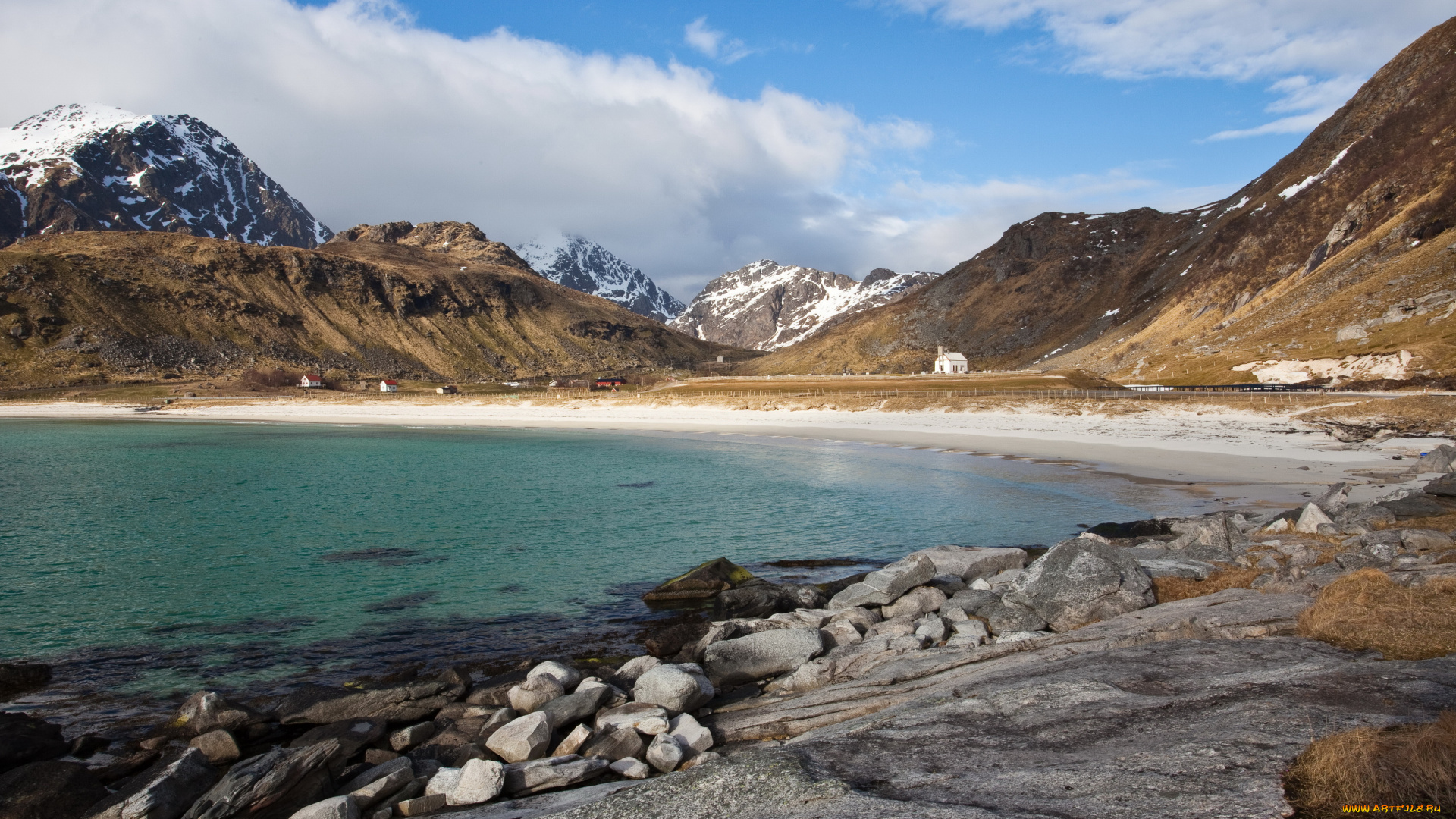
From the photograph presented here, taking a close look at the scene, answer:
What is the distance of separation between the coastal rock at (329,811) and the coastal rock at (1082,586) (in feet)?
34.7

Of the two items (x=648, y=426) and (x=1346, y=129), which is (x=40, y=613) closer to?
(x=648, y=426)

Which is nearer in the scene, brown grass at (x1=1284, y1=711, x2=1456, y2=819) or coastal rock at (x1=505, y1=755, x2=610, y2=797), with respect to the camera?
brown grass at (x1=1284, y1=711, x2=1456, y2=819)

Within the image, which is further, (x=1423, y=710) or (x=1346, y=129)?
(x=1346, y=129)

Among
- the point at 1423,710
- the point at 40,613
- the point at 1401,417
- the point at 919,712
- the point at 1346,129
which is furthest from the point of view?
the point at 1346,129

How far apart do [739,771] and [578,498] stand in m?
29.2

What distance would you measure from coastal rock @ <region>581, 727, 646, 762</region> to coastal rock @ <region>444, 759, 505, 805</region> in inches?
50.9

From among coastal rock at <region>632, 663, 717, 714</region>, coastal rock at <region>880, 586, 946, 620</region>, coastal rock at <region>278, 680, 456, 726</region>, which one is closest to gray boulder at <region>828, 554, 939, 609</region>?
coastal rock at <region>880, 586, 946, 620</region>

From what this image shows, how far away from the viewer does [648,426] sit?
262 feet

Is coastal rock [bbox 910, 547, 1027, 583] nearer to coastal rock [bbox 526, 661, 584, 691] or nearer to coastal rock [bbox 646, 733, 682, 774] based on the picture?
coastal rock [bbox 526, 661, 584, 691]

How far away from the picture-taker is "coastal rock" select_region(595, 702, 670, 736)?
952 centimetres

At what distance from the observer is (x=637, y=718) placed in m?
9.84

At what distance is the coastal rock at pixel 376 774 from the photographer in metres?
8.70

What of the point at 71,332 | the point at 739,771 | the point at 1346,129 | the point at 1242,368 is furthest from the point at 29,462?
the point at 1346,129

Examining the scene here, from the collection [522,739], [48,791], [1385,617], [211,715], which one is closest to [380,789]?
[522,739]
